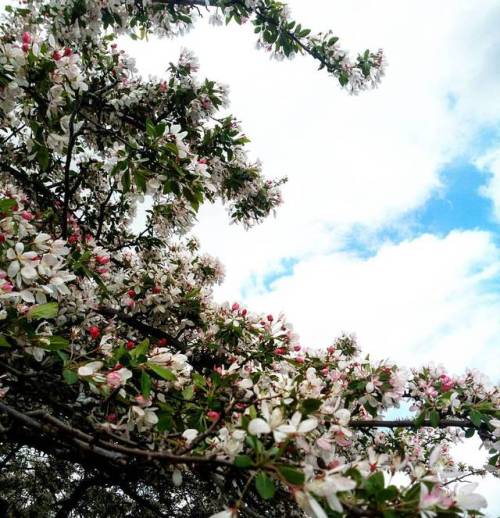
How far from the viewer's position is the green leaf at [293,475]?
46.3 inches

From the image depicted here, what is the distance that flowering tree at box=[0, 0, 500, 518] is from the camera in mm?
1417

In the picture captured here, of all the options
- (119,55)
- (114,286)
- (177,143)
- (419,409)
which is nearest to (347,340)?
(419,409)

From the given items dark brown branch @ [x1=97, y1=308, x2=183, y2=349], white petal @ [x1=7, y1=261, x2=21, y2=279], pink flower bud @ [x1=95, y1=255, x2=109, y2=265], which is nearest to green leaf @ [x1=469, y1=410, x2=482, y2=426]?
dark brown branch @ [x1=97, y1=308, x2=183, y2=349]

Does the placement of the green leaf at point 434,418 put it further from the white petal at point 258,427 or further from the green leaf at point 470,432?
the white petal at point 258,427

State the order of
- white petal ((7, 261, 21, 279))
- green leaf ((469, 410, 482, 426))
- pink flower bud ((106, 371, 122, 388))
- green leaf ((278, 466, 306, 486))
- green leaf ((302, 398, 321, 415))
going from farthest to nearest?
green leaf ((469, 410, 482, 426)) < white petal ((7, 261, 21, 279)) < pink flower bud ((106, 371, 122, 388)) < green leaf ((302, 398, 321, 415)) < green leaf ((278, 466, 306, 486))

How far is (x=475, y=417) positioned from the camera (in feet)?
9.36

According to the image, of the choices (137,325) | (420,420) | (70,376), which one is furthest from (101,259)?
(420,420)

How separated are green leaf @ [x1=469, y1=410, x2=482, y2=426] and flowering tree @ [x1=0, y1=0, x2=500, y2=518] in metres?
0.01

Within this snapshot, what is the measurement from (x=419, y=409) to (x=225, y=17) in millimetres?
4054

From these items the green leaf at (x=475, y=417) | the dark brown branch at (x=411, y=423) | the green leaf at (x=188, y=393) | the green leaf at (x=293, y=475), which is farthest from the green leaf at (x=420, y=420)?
the green leaf at (x=293, y=475)

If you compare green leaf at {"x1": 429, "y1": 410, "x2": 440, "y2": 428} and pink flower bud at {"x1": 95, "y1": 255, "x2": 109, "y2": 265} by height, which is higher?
pink flower bud at {"x1": 95, "y1": 255, "x2": 109, "y2": 265}

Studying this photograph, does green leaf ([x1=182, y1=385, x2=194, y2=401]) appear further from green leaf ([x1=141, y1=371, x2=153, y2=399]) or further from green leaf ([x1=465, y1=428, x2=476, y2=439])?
green leaf ([x1=465, y1=428, x2=476, y2=439])

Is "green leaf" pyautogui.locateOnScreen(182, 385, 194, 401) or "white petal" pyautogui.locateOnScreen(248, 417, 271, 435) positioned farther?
"green leaf" pyautogui.locateOnScreen(182, 385, 194, 401)

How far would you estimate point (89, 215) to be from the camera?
536 cm
